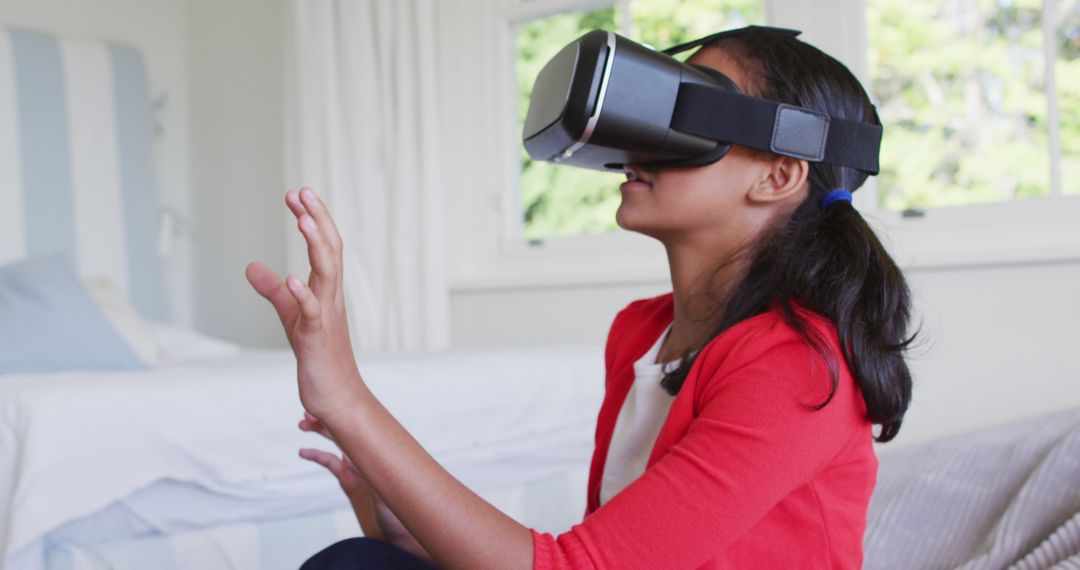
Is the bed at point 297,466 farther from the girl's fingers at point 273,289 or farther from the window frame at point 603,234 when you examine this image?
the girl's fingers at point 273,289

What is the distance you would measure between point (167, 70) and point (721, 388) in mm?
3110

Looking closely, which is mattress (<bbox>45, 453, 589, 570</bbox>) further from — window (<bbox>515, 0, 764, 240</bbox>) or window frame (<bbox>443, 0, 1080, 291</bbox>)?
window (<bbox>515, 0, 764, 240</bbox>)

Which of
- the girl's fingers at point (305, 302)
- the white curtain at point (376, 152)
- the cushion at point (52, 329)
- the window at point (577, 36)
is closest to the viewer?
the girl's fingers at point (305, 302)

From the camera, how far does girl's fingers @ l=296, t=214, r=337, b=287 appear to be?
0.62 metres

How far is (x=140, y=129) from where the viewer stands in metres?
3.07

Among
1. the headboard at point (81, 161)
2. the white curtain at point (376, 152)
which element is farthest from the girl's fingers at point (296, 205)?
the headboard at point (81, 161)

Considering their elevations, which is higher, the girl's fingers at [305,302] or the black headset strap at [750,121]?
the black headset strap at [750,121]

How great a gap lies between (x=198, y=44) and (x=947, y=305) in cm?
271

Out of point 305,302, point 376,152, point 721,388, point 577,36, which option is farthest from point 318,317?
point 376,152

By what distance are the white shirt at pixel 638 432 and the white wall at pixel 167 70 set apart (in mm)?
2751

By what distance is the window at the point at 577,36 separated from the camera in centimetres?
231

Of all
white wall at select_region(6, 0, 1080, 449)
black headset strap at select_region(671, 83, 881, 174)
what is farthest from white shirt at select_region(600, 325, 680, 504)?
white wall at select_region(6, 0, 1080, 449)

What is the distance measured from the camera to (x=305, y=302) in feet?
2.01

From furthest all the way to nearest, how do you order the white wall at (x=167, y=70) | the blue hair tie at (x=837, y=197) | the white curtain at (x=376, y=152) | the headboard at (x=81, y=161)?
the white wall at (x=167, y=70), the headboard at (x=81, y=161), the white curtain at (x=376, y=152), the blue hair tie at (x=837, y=197)
